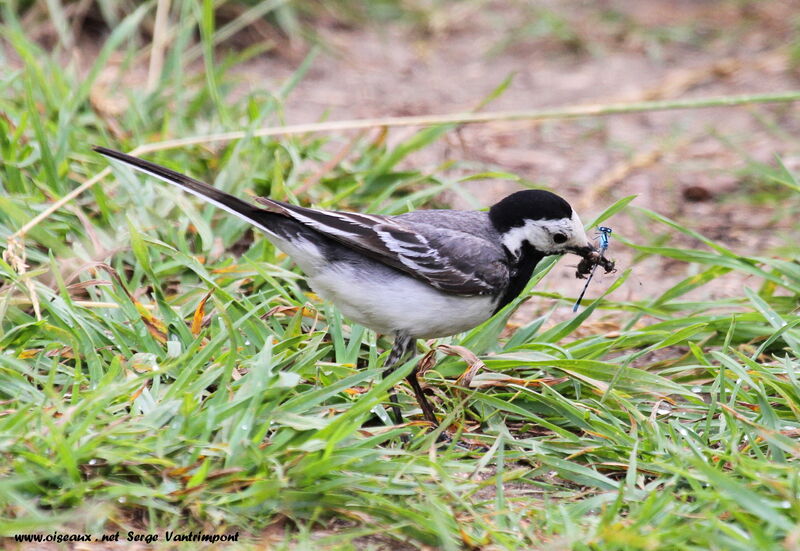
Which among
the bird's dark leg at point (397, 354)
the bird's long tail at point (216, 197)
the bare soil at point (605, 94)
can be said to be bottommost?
the bare soil at point (605, 94)

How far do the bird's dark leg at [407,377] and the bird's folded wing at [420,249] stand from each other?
0.28m

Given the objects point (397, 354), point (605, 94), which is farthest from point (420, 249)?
point (605, 94)

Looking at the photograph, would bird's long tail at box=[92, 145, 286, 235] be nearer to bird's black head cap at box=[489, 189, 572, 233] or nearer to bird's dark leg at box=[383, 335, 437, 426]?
bird's dark leg at box=[383, 335, 437, 426]

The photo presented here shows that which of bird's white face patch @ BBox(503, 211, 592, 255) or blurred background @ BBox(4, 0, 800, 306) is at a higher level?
bird's white face patch @ BBox(503, 211, 592, 255)

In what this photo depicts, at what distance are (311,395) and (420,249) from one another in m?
0.85

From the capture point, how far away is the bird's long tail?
4.29 m

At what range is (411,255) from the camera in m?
4.29

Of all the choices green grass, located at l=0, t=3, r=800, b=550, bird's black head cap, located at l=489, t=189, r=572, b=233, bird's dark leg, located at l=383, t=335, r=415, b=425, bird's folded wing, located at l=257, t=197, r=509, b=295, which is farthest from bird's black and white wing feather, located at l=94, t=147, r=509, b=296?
green grass, located at l=0, t=3, r=800, b=550

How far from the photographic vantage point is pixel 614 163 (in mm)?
7566

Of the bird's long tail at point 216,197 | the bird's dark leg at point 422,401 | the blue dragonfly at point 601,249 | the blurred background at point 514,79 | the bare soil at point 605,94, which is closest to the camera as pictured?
the bird's dark leg at point 422,401

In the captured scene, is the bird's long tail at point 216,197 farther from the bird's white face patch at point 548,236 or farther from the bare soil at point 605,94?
the bare soil at point 605,94

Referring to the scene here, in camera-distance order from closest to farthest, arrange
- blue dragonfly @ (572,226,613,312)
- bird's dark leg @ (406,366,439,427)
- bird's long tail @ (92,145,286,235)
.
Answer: bird's dark leg @ (406,366,439,427), bird's long tail @ (92,145,286,235), blue dragonfly @ (572,226,613,312)

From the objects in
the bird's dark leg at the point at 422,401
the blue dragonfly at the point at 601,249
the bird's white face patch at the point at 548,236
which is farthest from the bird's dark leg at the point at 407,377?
the blue dragonfly at the point at 601,249

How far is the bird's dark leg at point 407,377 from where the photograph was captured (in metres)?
4.17
